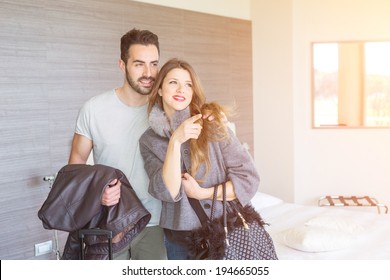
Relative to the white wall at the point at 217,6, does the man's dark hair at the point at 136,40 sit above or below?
below

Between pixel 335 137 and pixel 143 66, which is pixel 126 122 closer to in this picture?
pixel 143 66

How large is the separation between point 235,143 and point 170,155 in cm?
16

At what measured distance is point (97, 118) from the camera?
4.06 ft

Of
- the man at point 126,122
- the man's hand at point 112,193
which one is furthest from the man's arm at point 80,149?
the man's hand at point 112,193

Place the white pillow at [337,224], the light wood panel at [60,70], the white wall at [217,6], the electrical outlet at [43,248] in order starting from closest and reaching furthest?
the light wood panel at [60,70] → the white wall at [217,6] → the electrical outlet at [43,248] → the white pillow at [337,224]

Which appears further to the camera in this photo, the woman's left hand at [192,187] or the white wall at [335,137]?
the white wall at [335,137]

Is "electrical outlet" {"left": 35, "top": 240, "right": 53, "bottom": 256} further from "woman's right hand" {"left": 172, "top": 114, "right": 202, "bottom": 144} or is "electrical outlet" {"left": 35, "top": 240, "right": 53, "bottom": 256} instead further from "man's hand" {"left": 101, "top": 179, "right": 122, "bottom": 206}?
"woman's right hand" {"left": 172, "top": 114, "right": 202, "bottom": 144}

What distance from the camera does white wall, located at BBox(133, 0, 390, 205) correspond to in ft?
6.35

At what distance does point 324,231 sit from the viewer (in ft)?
6.50

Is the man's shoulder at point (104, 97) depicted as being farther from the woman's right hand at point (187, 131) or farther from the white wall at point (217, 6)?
the white wall at point (217, 6)

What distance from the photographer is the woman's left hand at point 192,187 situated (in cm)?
116

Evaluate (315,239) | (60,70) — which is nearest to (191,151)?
(60,70)

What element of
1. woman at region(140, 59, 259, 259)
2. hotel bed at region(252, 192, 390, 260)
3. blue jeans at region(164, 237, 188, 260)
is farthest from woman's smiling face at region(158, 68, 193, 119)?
hotel bed at region(252, 192, 390, 260)

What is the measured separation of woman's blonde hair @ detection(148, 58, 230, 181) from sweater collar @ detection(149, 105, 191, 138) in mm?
25
